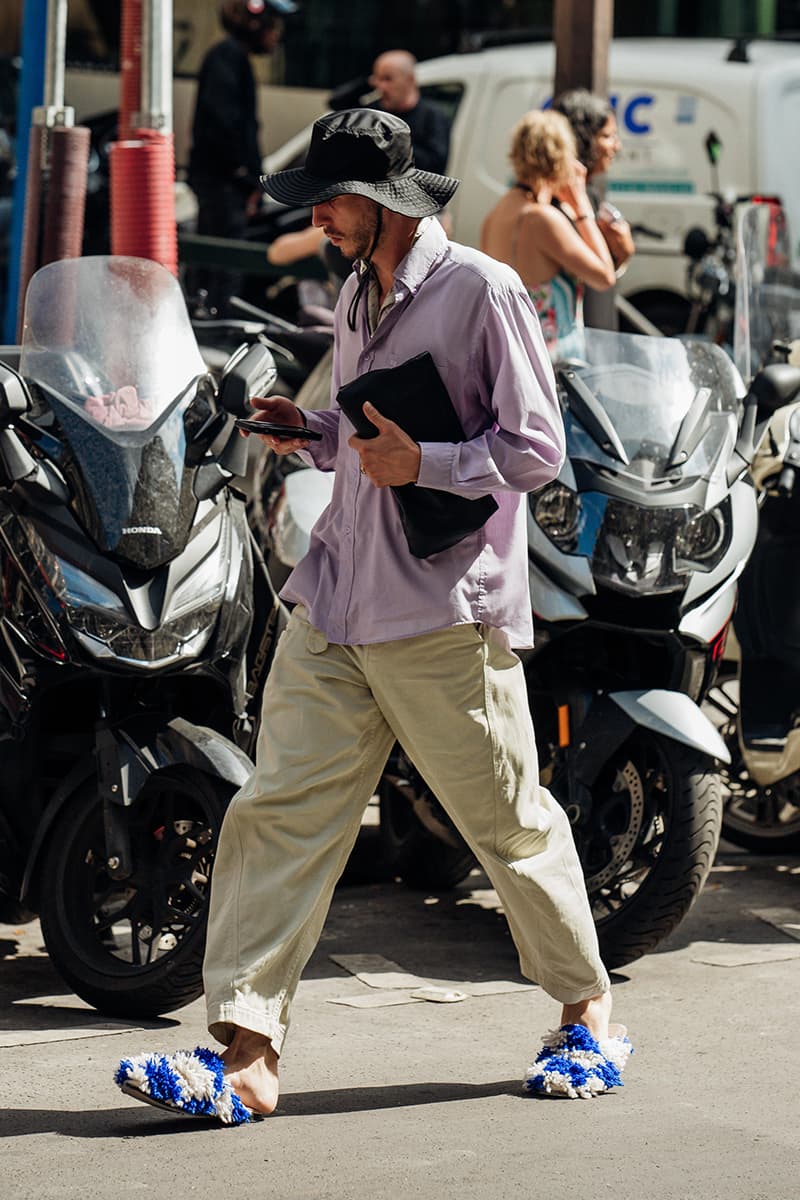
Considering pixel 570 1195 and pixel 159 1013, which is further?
pixel 159 1013

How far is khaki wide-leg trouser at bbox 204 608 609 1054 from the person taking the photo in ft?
13.7

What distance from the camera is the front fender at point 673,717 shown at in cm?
509

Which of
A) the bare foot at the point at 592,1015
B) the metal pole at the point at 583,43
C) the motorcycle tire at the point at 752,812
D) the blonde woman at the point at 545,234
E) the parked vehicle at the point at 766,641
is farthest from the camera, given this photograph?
the metal pole at the point at 583,43

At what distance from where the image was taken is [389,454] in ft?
13.3

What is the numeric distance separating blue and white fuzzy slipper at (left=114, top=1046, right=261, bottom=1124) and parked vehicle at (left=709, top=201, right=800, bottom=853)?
235 cm

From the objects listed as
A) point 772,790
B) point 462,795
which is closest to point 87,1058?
point 462,795

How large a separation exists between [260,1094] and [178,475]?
145 cm

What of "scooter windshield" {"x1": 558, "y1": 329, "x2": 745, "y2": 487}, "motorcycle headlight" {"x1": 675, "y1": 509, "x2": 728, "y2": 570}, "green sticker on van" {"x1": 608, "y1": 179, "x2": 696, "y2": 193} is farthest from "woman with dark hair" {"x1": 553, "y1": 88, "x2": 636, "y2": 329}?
"green sticker on van" {"x1": 608, "y1": 179, "x2": 696, "y2": 193}

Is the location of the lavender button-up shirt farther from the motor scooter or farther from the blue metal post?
the blue metal post

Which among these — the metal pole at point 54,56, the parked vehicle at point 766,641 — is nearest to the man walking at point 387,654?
the parked vehicle at point 766,641

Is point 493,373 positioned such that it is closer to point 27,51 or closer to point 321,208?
point 321,208

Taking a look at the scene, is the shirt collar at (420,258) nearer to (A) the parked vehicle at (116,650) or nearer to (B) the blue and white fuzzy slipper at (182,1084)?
(A) the parked vehicle at (116,650)

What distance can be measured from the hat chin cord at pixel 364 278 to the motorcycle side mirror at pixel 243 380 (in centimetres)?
58

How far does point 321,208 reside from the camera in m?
4.22
